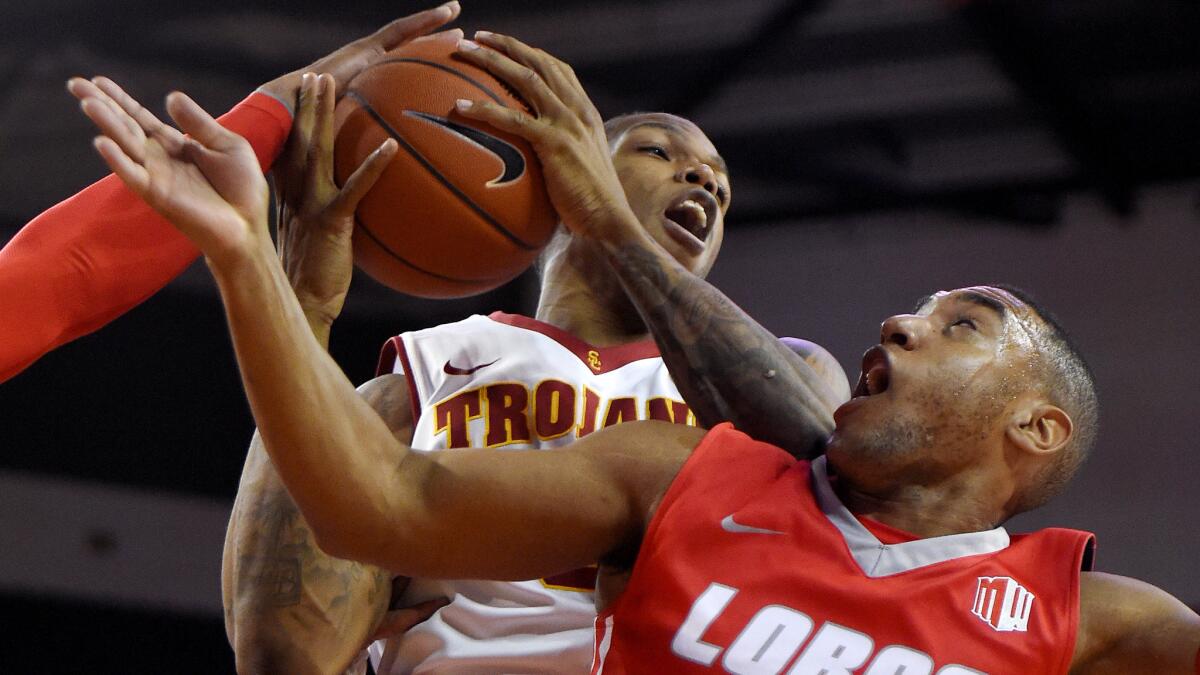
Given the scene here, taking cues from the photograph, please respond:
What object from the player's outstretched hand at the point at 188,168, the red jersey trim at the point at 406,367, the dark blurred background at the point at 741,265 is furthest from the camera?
the dark blurred background at the point at 741,265

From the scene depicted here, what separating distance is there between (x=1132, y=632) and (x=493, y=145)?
1077 mm

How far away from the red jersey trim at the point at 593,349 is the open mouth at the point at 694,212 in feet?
0.72

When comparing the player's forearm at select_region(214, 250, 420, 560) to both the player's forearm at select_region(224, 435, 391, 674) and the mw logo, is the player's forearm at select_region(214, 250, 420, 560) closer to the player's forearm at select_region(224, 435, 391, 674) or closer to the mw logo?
the player's forearm at select_region(224, 435, 391, 674)

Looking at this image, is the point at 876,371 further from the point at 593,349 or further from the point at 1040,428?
the point at 593,349

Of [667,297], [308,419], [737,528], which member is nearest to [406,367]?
[667,297]

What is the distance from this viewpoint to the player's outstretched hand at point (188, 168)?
4.98ft

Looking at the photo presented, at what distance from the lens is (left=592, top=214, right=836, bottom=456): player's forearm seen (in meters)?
2.21

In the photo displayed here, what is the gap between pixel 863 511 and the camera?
2037 mm

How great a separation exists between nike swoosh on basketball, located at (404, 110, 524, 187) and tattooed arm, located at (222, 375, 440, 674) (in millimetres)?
668

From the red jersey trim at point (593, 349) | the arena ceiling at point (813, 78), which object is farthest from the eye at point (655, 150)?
the arena ceiling at point (813, 78)

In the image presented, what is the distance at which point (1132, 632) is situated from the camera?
1.85 m

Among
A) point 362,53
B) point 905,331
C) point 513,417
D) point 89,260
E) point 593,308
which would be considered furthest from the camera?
point 593,308

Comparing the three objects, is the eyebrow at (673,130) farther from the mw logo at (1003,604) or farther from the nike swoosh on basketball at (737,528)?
the mw logo at (1003,604)

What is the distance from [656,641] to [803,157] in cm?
342
